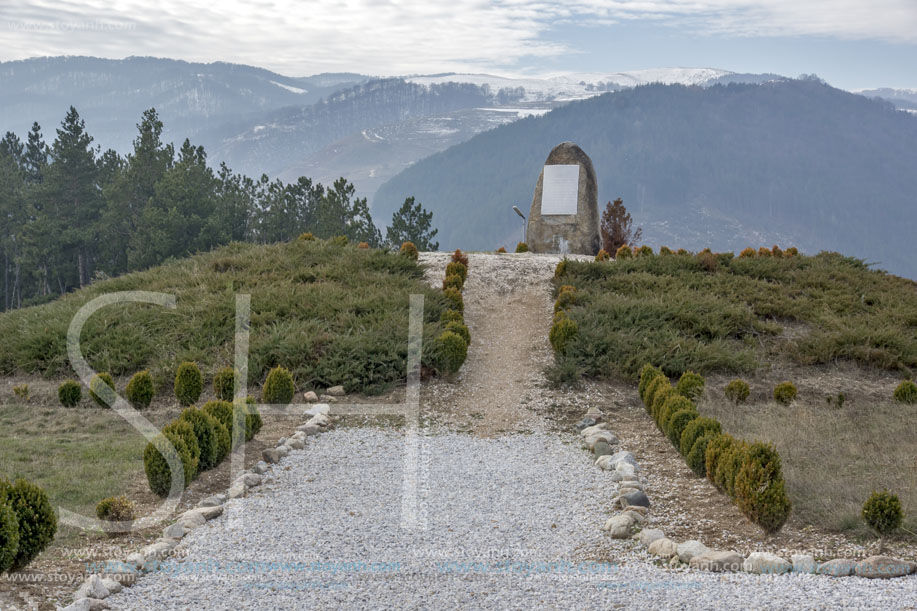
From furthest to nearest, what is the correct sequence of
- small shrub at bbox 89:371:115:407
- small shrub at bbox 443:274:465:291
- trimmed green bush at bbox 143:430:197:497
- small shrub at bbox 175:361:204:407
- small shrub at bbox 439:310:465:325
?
1. small shrub at bbox 443:274:465:291
2. small shrub at bbox 439:310:465:325
3. small shrub at bbox 89:371:115:407
4. small shrub at bbox 175:361:204:407
5. trimmed green bush at bbox 143:430:197:497

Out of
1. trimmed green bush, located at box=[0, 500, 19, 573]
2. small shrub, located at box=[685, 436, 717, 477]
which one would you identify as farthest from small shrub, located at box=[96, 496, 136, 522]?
small shrub, located at box=[685, 436, 717, 477]

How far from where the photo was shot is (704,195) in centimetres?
17338

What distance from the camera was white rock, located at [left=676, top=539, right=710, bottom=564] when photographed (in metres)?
4.62

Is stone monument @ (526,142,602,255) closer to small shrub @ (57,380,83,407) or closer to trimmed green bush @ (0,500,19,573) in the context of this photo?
small shrub @ (57,380,83,407)

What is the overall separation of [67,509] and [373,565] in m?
2.65

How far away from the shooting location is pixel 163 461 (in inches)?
229

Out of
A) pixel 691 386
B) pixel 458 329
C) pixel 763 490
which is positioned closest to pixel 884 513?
pixel 763 490

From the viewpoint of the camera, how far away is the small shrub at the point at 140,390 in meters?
8.95

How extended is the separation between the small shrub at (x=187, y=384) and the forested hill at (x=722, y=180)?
444 ft

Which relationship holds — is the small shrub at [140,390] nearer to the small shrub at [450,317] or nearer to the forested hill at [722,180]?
the small shrub at [450,317]

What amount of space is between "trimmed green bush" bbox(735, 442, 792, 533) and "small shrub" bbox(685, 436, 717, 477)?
109cm

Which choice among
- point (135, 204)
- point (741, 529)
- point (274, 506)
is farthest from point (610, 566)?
point (135, 204)

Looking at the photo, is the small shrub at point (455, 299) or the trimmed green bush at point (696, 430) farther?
the small shrub at point (455, 299)

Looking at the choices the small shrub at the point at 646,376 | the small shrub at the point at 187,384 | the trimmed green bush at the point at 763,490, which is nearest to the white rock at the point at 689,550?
the trimmed green bush at the point at 763,490
